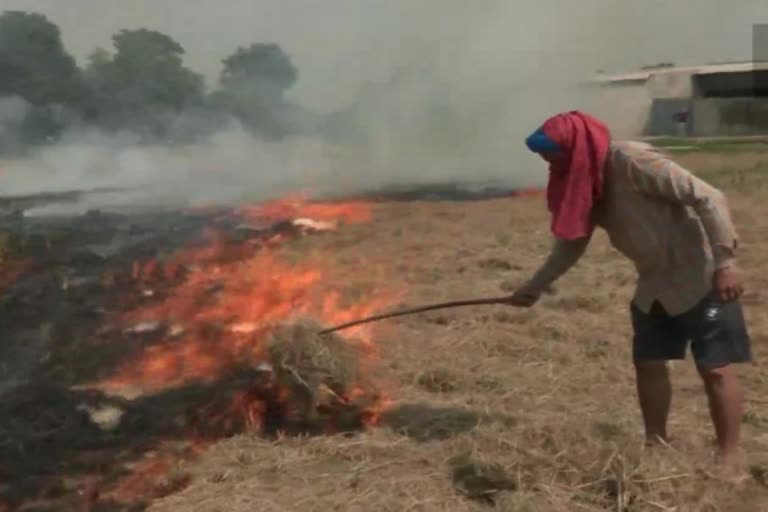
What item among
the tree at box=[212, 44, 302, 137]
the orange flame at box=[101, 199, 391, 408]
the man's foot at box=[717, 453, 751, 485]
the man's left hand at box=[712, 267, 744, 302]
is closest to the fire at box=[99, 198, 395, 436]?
the orange flame at box=[101, 199, 391, 408]

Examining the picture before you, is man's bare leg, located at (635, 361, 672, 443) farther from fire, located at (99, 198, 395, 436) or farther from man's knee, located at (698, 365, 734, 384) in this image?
fire, located at (99, 198, 395, 436)

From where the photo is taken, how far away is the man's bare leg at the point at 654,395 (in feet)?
13.9

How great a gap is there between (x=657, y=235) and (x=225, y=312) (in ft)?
14.2

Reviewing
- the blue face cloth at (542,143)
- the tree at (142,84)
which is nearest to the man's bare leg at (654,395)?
the blue face cloth at (542,143)

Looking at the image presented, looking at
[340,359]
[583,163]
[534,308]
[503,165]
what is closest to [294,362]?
[340,359]

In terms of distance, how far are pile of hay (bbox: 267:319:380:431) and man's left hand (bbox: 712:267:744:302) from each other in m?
2.02

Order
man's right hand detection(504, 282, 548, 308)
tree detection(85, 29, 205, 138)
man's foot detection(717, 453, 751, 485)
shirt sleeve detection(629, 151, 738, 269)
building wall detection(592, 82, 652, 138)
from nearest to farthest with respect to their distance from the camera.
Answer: shirt sleeve detection(629, 151, 738, 269), man's foot detection(717, 453, 751, 485), man's right hand detection(504, 282, 548, 308), building wall detection(592, 82, 652, 138), tree detection(85, 29, 205, 138)

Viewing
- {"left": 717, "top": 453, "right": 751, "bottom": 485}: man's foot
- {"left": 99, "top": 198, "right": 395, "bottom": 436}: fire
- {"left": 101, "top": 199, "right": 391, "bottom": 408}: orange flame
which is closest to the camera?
{"left": 717, "top": 453, "right": 751, "bottom": 485}: man's foot

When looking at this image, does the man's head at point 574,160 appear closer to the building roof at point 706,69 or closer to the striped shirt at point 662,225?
the striped shirt at point 662,225

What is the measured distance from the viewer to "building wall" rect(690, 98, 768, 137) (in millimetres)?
33562

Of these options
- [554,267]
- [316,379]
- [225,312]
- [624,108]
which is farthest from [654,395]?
[624,108]

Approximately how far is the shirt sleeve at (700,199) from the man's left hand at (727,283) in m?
0.03

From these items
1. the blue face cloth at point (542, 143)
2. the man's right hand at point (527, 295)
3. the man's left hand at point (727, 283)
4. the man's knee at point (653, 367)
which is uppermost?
the blue face cloth at point (542, 143)

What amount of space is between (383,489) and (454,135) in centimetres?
1902
